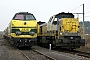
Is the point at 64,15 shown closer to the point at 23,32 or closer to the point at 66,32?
the point at 66,32

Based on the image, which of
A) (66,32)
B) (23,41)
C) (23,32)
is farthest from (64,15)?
(23,41)

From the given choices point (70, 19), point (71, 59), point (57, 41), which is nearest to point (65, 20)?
point (70, 19)

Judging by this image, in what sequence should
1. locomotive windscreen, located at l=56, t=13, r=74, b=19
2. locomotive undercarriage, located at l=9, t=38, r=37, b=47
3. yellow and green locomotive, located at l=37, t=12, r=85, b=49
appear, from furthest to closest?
locomotive windscreen, located at l=56, t=13, r=74, b=19
locomotive undercarriage, located at l=9, t=38, r=37, b=47
yellow and green locomotive, located at l=37, t=12, r=85, b=49

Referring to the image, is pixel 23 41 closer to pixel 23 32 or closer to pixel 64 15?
pixel 23 32

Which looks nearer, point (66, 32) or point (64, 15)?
point (66, 32)

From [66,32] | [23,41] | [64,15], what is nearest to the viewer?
[66,32]

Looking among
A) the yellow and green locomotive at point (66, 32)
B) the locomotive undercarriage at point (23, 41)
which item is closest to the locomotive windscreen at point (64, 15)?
the yellow and green locomotive at point (66, 32)

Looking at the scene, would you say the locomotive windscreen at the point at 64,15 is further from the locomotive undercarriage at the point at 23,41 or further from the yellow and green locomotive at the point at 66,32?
the locomotive undercarriage at the point at 23,41

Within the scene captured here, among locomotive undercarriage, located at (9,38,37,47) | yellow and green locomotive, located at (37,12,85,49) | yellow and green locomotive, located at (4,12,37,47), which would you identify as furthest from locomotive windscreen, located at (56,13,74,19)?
locomotive undercarriage, located at (9,38,37,47)

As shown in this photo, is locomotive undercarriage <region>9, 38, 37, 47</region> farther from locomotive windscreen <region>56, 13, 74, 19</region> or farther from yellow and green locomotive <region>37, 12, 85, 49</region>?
locomotive windscreen <region>56, 13, 74, 19</region>

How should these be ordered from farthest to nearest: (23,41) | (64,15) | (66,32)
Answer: (64,15) → (23,41) → (66,32)

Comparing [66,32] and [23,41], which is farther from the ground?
[66,32]

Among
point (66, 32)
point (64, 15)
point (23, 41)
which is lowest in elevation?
point (23, 41)

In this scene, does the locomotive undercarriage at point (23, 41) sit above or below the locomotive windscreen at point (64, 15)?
below
